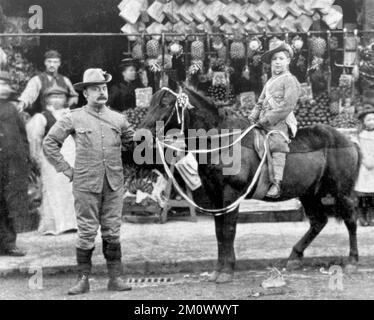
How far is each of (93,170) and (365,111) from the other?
169 inches

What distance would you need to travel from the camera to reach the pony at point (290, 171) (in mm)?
7348

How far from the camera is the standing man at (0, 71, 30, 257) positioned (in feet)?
27.9

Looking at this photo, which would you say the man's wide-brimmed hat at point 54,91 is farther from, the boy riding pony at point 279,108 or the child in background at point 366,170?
the child in background at point 366,170

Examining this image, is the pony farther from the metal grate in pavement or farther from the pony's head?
the metal grate in pavement

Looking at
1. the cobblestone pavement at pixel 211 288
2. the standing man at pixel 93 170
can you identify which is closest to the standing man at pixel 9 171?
the cobblestone pavement at pixel 211 288

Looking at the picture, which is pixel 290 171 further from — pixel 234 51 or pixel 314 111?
pixel 234 51

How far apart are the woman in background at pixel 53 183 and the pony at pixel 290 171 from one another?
8.69ft

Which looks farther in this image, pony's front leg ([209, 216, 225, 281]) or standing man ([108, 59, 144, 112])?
standing man ([108, 59, 144, 112])

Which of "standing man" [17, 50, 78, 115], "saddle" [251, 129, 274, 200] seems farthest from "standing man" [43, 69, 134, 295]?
"standing man" [17, 50, 78, 115]

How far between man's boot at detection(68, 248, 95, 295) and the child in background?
4314 millimetres

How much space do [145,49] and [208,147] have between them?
289cm

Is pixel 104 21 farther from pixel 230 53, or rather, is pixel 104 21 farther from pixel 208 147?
pixel 208 147

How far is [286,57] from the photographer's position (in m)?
7.87
